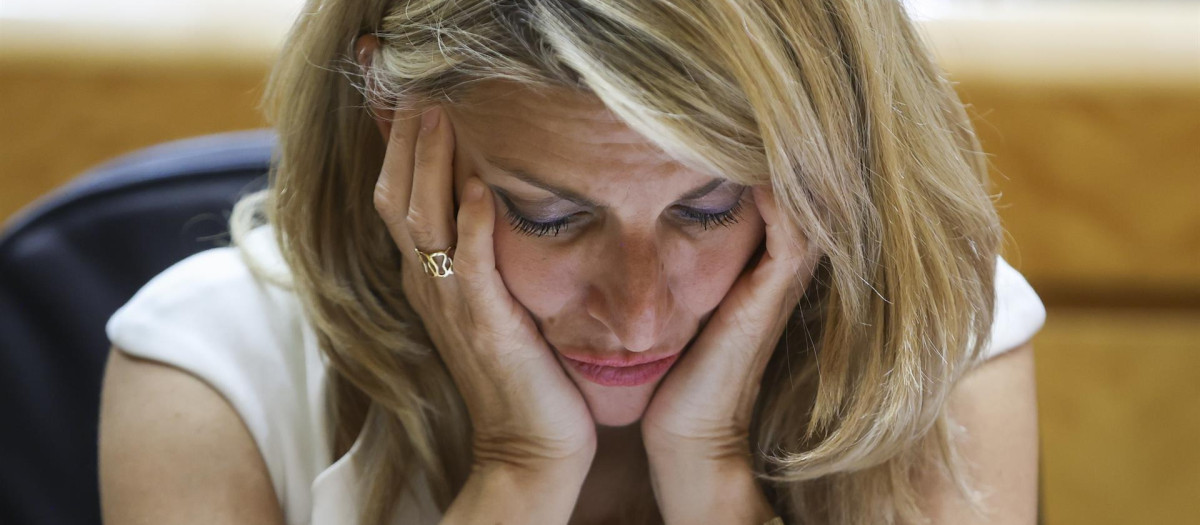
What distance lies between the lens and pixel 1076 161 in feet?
5.78

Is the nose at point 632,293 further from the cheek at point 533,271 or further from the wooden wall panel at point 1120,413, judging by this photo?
the wooden wall panel at point 1120,413

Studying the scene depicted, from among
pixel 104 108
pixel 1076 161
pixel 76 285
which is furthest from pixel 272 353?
pixel 1076 161

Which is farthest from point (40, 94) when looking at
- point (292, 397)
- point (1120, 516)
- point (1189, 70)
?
point (1120, 516)

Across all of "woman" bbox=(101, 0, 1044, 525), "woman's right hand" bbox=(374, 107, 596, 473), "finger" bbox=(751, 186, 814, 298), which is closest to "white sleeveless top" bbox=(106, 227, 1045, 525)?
"woman" bbox=(101, 0, 1044, 525)

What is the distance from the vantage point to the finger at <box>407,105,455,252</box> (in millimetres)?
876

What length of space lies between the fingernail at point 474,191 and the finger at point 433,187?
0.13 ft

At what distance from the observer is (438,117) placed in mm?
868

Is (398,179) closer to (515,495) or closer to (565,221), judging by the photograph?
(565,221)

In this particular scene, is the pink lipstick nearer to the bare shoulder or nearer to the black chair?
the bare shoulder

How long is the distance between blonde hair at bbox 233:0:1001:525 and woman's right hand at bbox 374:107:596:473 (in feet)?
0.14

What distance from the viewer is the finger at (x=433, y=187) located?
88cm

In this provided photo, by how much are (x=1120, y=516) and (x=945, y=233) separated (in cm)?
130

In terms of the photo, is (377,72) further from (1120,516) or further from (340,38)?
(1120,516)

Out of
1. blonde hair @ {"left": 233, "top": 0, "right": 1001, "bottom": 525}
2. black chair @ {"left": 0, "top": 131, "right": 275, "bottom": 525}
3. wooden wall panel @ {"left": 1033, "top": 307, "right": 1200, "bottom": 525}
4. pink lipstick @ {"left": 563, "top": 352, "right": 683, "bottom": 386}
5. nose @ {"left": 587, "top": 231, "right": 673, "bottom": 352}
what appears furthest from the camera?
wooden wall panel @ {"left": 1033, "top": 307, "right": 1200, "bottom": 525}
